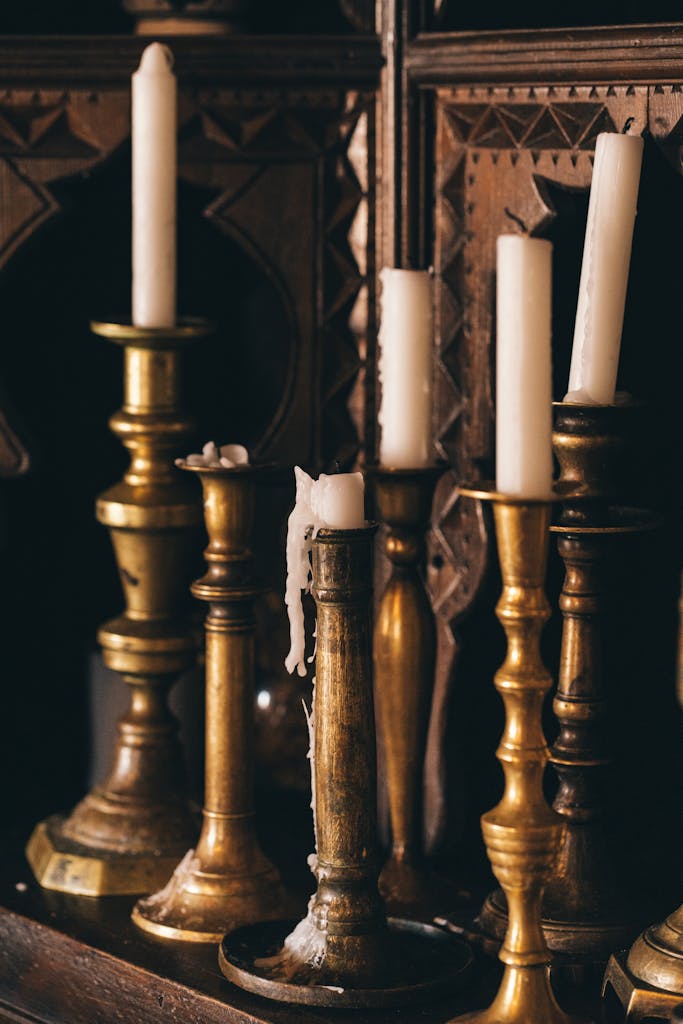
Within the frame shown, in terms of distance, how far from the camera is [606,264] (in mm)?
1160

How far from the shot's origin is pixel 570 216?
134cm

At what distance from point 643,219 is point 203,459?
1.22ft

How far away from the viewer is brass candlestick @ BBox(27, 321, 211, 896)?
139 centimetres

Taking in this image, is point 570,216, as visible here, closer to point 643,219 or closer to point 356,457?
point 643,219

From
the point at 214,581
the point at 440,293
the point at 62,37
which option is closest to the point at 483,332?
the point at 440,293

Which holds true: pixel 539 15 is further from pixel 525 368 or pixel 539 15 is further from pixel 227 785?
pixel 227 785

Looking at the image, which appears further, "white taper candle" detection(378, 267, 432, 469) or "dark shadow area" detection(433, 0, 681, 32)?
"dark shadow area" detection(433, 0, 681, 32)

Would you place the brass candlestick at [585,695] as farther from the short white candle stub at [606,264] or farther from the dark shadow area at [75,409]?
the dark shadow area at [75,409]

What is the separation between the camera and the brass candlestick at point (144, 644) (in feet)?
4.55

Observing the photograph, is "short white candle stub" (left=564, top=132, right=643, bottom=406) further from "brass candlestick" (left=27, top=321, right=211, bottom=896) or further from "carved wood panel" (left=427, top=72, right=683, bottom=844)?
"brass candlestick" (left=27, top=321, right=211, bottom=896)

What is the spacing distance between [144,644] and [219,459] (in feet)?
0.67

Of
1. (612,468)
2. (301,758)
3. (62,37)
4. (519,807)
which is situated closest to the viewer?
(519,807)

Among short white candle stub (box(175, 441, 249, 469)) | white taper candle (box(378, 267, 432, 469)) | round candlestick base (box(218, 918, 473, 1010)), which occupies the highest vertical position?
white taper candle (box(378, 267, 432, 469))

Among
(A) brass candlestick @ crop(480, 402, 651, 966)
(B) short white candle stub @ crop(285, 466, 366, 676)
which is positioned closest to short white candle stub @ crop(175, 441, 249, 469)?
(B) short white candle stub @ crop(285, 466, 366, 676)
